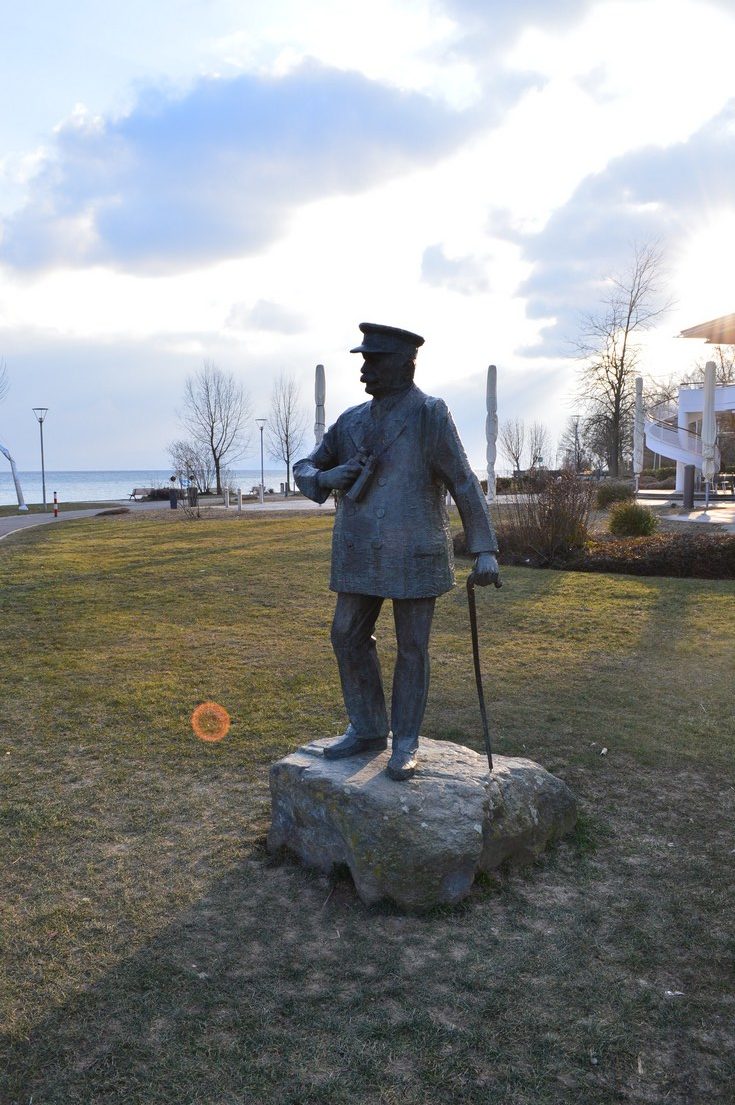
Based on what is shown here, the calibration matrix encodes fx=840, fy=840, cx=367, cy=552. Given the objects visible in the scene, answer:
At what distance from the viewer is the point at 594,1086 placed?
→ 260cm

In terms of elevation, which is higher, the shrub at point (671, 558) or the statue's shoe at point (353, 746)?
the shrub at point (671, 558)

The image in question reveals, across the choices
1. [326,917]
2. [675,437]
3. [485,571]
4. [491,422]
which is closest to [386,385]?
[485,571]

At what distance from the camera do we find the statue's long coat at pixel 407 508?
3.78m

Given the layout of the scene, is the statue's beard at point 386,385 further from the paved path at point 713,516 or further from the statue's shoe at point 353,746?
the paved path at point 713,516

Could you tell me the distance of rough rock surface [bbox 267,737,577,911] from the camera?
3.58 m

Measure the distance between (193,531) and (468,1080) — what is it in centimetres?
1839

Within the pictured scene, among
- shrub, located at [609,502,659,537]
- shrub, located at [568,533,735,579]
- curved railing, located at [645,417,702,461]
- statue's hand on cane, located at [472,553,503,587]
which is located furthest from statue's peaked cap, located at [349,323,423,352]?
curved railing, located at [645,417,702,461]

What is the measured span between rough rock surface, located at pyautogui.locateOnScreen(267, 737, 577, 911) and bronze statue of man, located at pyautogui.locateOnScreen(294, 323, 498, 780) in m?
0.20

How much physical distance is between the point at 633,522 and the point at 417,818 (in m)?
Answer: 13.1

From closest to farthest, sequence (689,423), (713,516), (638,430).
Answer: (713,516) → (638,430) → (689,423)

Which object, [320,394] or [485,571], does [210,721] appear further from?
[320,394]

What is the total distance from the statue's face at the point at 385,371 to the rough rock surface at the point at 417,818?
5.81 ft

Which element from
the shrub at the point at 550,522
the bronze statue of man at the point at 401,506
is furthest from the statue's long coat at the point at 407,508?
the shrub at the point at 550,522

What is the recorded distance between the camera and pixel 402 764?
3803 millimetres
